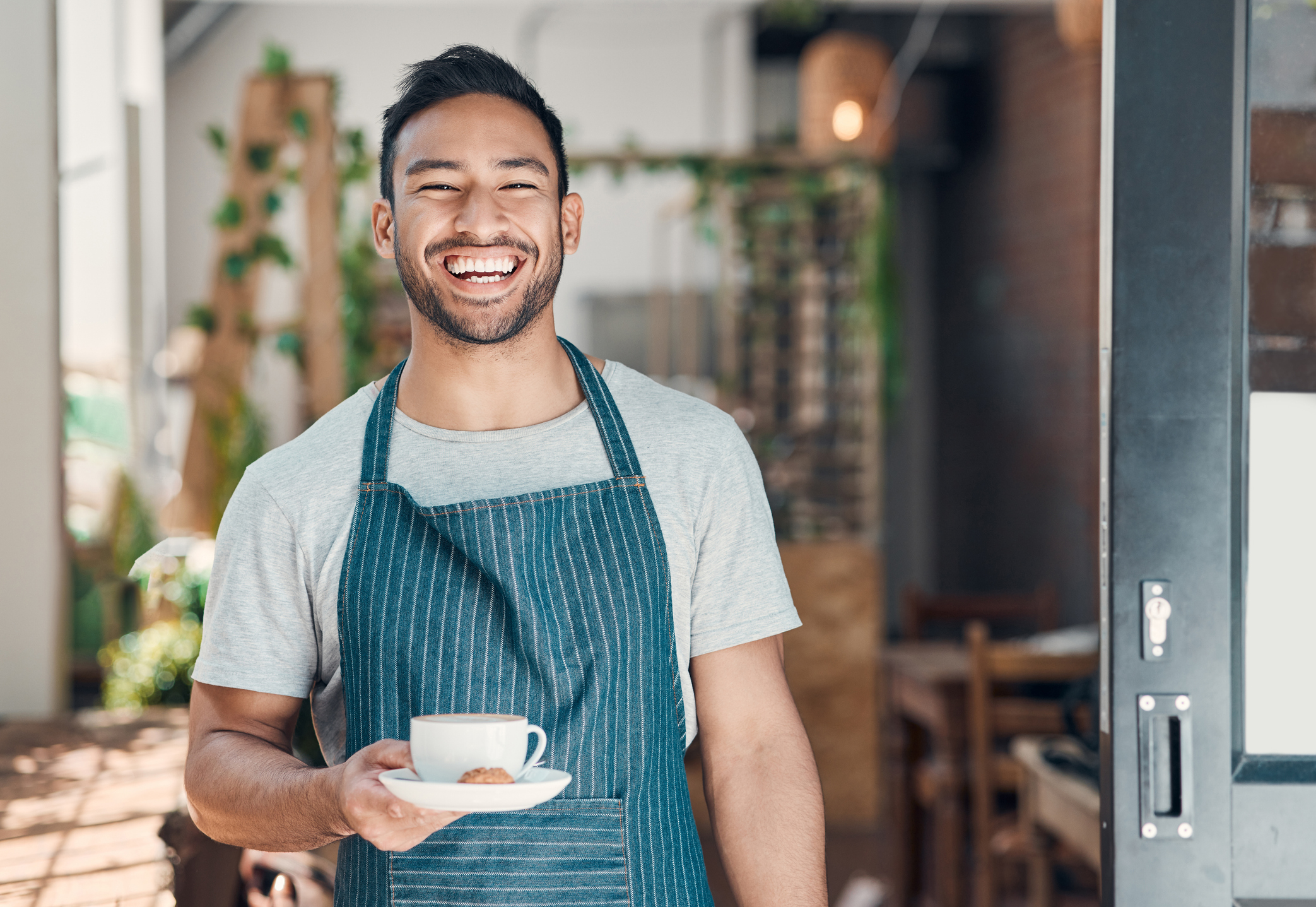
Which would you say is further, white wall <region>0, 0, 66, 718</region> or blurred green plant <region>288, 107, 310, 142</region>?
blurred green plant <region>288, 107, 310, 142</region>

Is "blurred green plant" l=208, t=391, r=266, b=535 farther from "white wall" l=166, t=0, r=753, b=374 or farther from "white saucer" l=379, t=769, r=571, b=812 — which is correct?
"white wall" l=166, t=0, r=753, b=374

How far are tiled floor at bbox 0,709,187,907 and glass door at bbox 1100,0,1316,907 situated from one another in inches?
41.4

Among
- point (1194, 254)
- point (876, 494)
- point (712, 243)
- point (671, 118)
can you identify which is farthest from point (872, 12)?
point (1194, 254)

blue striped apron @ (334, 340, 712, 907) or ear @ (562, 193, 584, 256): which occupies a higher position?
ear @ (562, 193, 584, 256)

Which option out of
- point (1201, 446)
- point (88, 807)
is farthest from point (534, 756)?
point (88, 807)

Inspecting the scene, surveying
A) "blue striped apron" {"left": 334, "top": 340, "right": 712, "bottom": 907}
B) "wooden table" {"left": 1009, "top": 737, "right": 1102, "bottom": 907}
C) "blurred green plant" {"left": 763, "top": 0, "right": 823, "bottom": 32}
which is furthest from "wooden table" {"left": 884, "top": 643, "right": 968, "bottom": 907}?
"blurred green plant" {"left": 763, "top": 0, "right": 823, "bottom": 32}

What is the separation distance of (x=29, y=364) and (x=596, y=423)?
1.36 m

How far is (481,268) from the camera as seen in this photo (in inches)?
49.3

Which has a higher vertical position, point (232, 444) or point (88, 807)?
point (232, 444)

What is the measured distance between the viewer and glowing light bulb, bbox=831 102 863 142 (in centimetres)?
462

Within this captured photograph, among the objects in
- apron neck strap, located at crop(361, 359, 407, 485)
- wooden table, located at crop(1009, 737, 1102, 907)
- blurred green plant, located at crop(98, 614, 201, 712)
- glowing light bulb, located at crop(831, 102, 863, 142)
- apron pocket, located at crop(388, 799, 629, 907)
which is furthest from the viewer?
glowing light bulb, located at crop(831, 102, 863, 142)

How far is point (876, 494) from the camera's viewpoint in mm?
4941

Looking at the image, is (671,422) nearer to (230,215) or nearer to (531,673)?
(531,673)

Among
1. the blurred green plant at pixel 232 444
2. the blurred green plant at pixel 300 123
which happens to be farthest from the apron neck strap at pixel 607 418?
the blurred green plant at pixel 300 123
